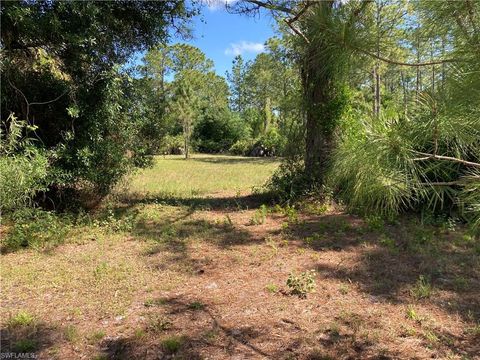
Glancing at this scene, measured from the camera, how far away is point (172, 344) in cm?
301

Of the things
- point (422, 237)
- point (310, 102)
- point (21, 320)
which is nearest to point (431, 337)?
point (422, 237)

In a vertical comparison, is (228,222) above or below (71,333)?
above

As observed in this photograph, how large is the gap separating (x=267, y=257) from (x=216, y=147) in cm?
3100

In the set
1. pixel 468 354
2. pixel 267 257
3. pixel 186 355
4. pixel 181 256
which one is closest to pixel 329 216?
pixel 267 257

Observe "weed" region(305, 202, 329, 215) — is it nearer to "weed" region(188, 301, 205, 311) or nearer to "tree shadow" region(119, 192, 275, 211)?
"tree shadow" region(119, 192, 275, 211)

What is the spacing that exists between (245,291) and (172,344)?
44.3 inches

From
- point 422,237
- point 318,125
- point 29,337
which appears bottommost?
point 29,337

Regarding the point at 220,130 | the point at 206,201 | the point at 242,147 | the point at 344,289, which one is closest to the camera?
the point at 344,289

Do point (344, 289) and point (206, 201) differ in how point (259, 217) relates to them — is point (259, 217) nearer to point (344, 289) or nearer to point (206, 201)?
point (206, 201)

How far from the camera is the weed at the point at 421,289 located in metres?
3.81

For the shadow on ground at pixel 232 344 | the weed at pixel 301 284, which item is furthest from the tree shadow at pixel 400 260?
the shadow on ground at pixel 232 344

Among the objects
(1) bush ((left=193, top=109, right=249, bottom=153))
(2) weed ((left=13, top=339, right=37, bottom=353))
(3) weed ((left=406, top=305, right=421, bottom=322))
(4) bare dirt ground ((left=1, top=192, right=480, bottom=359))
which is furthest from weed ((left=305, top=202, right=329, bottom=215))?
(1) bush ((left=193, top=109, right=249, bottom=153))

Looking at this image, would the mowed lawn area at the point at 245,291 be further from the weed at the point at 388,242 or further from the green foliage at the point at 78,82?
the green foliage at the point at 78,82

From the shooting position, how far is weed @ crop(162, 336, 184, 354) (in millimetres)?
2977
